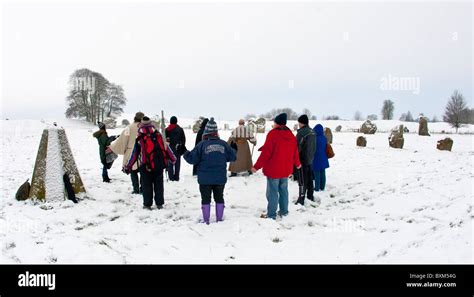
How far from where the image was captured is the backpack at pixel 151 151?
276 inches

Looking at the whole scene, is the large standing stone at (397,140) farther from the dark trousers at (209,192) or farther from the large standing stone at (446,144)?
the dark trousers at (209,192)

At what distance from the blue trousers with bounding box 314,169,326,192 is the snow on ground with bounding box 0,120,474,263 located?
0.29 meters

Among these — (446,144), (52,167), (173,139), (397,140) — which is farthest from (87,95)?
(446,144)

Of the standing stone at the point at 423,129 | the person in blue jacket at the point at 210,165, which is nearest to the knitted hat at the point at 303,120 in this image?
the person in blue jacket at the point at 210,165

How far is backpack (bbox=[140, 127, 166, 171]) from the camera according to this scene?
276 inches

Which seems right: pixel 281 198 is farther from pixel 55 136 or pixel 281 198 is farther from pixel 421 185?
pixel 55 136

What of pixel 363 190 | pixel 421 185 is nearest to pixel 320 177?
pixel 363 190

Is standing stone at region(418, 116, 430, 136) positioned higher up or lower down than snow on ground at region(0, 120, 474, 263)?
higher up

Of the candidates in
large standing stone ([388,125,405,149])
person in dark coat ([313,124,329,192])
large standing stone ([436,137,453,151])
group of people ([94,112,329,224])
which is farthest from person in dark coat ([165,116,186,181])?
large standing stone ([436,137,453,151])

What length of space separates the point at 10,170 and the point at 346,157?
46.9 feet

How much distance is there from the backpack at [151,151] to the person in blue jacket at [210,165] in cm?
93

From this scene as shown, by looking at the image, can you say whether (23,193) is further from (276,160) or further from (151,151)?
(276,160)

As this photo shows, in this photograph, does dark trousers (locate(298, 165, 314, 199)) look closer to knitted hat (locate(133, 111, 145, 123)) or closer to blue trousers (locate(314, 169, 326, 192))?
blue trousers (locate(314, 169, 326, 192))
